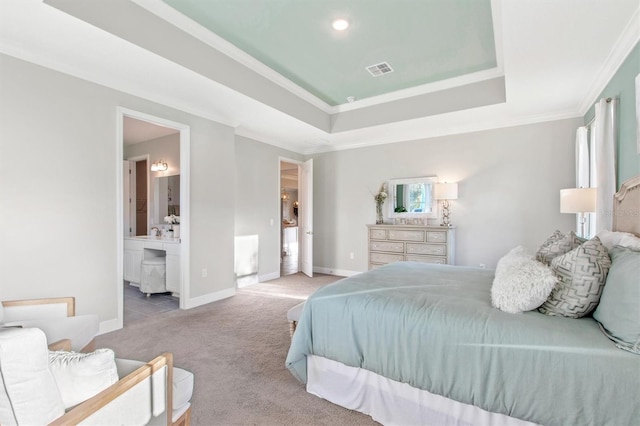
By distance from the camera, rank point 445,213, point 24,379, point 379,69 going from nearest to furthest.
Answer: point 24,379, point 379,69, point 445,213

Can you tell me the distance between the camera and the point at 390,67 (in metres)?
3.73

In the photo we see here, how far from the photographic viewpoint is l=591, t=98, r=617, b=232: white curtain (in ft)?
8.82

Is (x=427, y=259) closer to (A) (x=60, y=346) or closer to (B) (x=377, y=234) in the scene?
(B) (x=377, y=234)

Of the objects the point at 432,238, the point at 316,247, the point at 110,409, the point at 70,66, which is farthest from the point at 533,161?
the point at 70,66

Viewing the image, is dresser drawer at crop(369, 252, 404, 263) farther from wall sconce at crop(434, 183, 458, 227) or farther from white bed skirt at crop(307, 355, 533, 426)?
white bed skirt at crop(307, 355, 533, 426)

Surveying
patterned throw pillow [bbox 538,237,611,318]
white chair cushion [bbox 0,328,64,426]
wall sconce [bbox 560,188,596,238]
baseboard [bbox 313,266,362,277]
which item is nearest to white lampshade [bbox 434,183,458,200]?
wall sconce [bbox 560,188,596,238]

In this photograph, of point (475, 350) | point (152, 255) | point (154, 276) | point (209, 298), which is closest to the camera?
point (475, 350)

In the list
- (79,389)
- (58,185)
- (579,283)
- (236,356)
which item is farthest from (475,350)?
(58,185)

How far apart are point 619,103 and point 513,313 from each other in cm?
235

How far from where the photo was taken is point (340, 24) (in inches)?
113

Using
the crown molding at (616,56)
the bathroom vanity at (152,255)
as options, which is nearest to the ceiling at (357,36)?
the crown molding at (616,56)

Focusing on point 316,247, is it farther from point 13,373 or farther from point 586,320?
point 13,373

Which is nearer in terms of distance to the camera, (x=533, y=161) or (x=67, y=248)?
(x=67, y=248)

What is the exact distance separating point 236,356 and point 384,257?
10.2 ft
